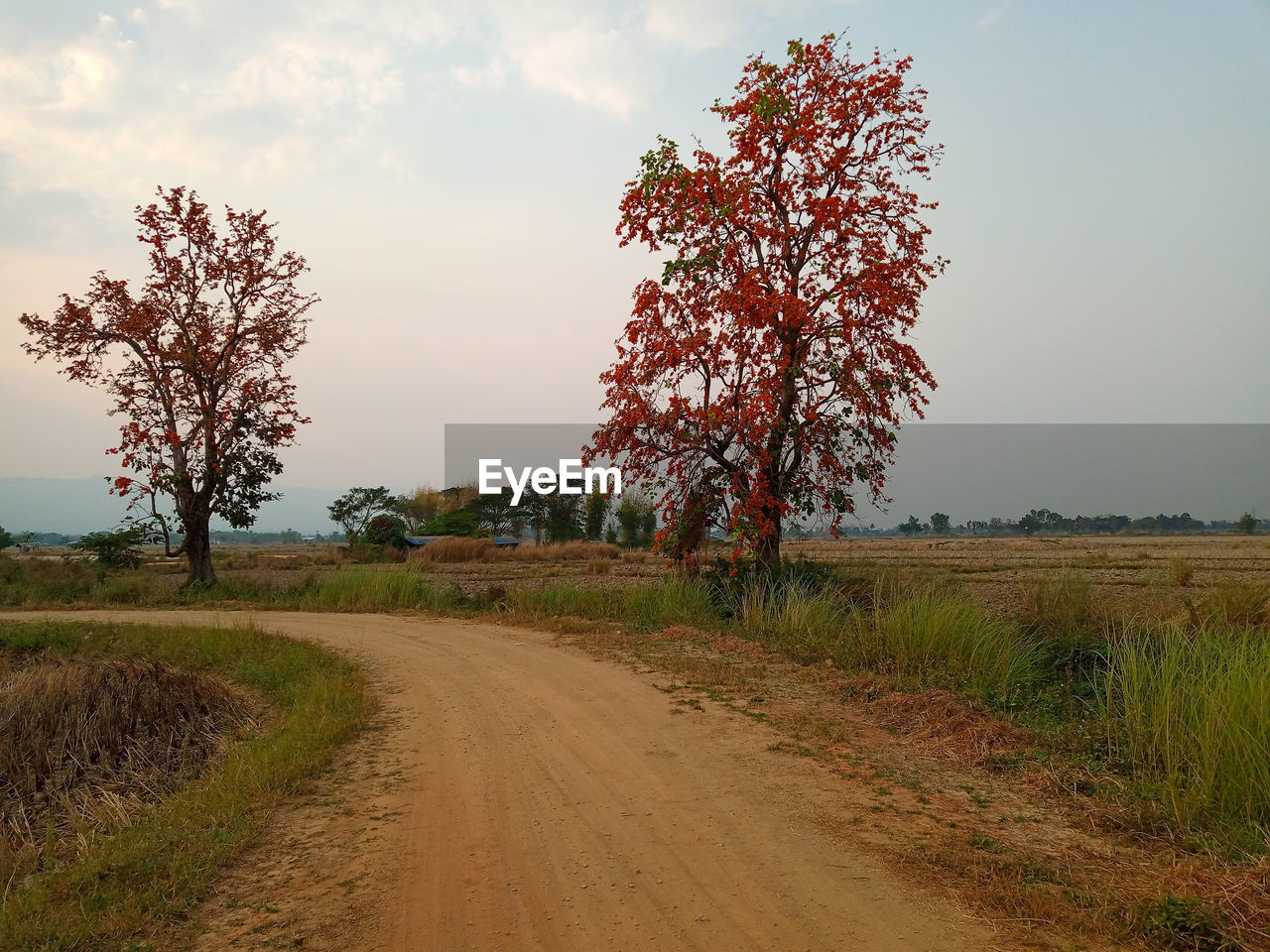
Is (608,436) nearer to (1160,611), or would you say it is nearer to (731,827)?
(1160,611)

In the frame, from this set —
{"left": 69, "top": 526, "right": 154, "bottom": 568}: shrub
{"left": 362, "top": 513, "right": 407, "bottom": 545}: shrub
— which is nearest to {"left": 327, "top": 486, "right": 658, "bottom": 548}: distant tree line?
{"left": 362, "top": 513, "right": 407, "bottom": 545}: shrub

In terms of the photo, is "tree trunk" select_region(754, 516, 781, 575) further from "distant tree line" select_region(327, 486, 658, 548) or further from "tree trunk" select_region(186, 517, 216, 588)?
"distant tree line" select_region(327, 486, 658, 548)

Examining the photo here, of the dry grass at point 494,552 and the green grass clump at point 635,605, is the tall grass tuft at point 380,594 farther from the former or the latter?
the dry grass at point 494,552

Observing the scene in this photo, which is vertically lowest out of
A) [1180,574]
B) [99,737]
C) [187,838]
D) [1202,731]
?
[99,737]

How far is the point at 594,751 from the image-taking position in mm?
7500

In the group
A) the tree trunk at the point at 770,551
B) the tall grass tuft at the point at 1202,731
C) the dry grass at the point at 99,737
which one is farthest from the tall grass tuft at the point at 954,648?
the dry grass at the point at 99,737

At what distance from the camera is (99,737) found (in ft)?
34.4

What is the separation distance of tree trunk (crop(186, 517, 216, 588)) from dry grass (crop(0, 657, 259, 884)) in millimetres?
11400

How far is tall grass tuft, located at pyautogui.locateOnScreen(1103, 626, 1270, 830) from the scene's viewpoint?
562 centimetres

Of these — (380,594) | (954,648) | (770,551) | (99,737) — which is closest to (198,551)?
(380,594)

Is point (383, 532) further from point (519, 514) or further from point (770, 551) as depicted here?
point (770, 551)

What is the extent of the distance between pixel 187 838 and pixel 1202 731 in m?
7.32

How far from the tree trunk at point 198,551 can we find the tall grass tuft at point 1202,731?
23.4 meters

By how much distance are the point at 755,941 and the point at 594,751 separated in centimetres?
347
